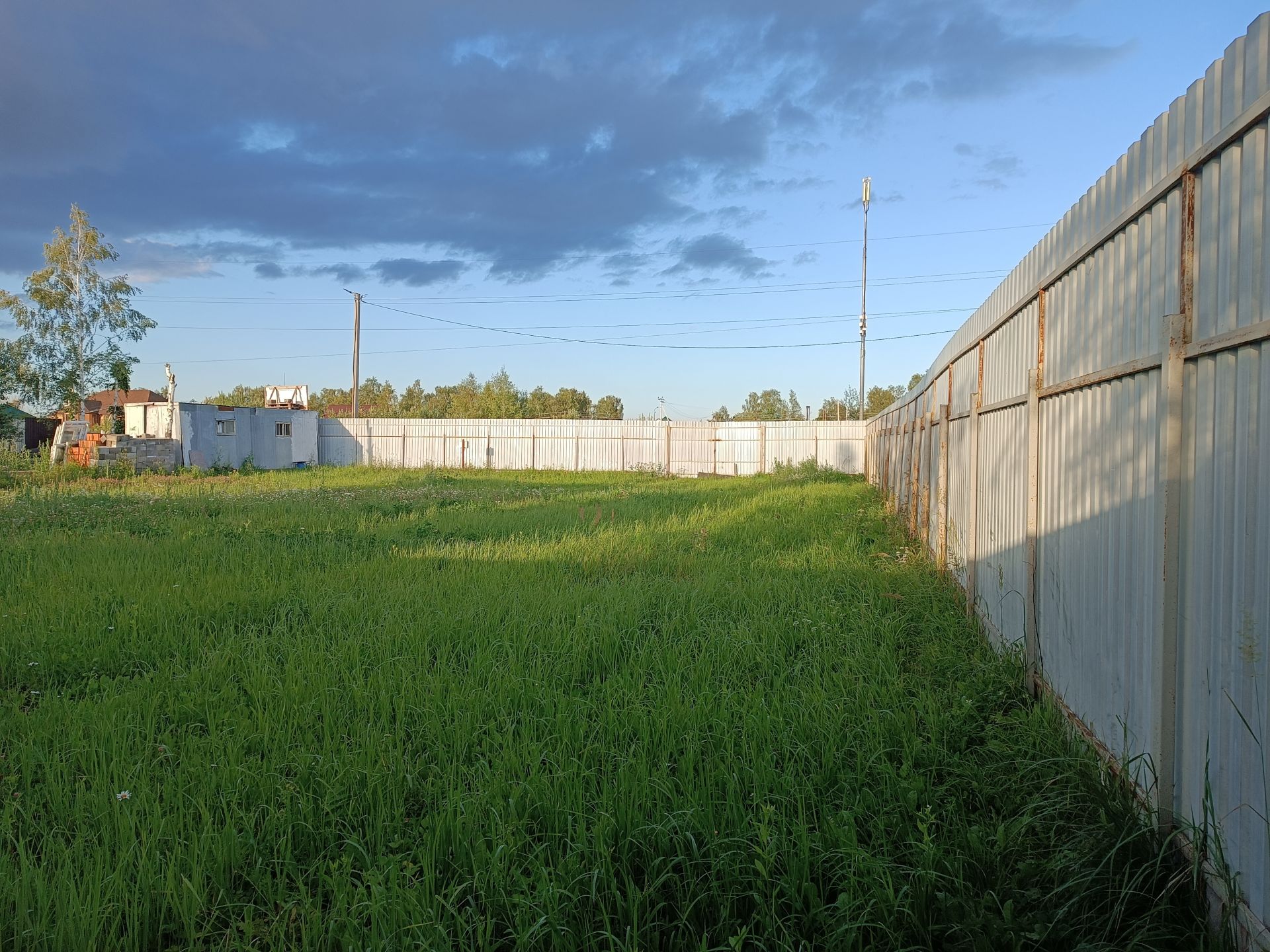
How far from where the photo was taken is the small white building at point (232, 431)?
23328mm

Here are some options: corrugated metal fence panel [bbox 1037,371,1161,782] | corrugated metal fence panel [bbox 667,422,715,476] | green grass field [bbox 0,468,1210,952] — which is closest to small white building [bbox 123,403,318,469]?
corrugated metal fence panel [bbox 667,422,715,476]

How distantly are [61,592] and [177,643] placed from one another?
75.2 inches

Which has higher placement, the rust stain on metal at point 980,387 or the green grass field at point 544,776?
the rust stain on metal at point 980,387

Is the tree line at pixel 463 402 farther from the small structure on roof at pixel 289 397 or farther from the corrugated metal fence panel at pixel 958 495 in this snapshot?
the corrugated metal fence panel at pixel 958 495

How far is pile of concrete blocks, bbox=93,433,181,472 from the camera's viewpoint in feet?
66.7

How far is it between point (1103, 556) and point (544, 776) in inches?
87.0

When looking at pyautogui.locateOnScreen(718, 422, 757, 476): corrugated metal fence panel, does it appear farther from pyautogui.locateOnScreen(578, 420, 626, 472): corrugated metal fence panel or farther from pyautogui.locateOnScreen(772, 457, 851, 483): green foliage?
pyautogui.locateOnScreen(578, 420, 626, 472): corrugated metal fence panel

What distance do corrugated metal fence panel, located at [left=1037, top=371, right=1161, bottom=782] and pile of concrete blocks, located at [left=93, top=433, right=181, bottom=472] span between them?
22.9 m

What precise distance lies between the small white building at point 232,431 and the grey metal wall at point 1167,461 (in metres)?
24.9

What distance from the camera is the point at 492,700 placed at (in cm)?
368

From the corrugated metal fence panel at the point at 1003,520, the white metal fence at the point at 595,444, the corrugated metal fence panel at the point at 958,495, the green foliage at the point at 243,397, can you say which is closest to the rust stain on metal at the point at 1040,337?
the corrugated metal fence panel at the point at 1003,520

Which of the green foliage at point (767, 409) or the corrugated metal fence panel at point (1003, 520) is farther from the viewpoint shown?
the green foliage at point (767, 409)

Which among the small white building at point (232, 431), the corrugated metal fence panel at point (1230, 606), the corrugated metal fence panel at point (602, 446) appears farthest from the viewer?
the corrugated metal fence panel at point (602, 446)

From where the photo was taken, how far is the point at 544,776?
283 cm
